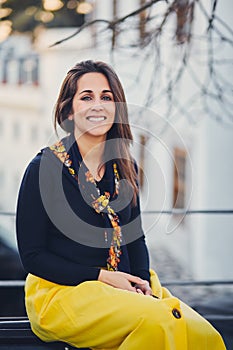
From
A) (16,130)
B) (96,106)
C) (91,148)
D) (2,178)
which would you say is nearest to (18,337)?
(91,148)

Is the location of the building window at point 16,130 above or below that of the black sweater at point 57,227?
below

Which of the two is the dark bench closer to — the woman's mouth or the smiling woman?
the smiling woman

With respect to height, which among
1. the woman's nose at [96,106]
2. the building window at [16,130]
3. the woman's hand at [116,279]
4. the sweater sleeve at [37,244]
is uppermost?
the woman's nose at [96,106]

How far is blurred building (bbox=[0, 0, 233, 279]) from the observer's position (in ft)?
16.8

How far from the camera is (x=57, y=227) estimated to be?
2602mm

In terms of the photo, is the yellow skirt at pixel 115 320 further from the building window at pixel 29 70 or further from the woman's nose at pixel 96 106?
the building window at pixel 29 70

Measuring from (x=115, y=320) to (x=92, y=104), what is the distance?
0.71 meters

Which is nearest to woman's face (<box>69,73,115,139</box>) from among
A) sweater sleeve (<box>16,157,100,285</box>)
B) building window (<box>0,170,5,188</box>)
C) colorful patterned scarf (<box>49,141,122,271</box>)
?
colorful patterned scarf (<box>49,141,122,271</box>)

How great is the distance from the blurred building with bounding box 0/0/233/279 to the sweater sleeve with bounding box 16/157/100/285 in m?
0.50

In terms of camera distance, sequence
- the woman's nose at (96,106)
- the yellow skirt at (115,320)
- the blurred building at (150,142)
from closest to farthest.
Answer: the yellow skirt at (115,320) < the woman's nose at (96,106) < the blurred building at (150,142)

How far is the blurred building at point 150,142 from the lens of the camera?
5.11 metres

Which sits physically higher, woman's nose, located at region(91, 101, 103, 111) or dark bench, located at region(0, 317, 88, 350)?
woman's nose, located at region(91, 101, 103, 111)

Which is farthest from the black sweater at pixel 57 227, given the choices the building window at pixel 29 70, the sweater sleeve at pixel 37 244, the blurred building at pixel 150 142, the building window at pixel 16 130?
the building window at pixel 16 130

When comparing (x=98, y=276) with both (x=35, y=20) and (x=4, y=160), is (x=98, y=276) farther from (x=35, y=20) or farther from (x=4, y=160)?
(x=4, y=160)
